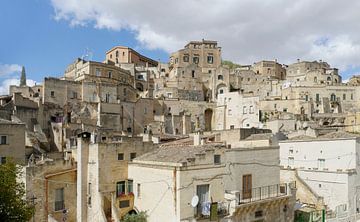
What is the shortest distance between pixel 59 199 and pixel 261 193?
13.8 metres

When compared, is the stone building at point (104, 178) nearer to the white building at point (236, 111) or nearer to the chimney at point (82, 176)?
the chimney at point (82, 176)

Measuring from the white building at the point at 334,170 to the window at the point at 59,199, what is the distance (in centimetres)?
1807

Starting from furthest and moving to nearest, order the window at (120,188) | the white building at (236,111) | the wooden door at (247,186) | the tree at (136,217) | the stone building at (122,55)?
the stone building at (122,55), the white building at (236,111), the window at (120,188), the wooden door at (247,186), the tree at (136,217)

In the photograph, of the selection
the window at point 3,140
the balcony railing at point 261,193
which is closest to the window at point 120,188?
the balcony railing at point 261,193

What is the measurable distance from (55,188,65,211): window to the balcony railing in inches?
483

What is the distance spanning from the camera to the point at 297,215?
27.5m

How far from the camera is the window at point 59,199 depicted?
87.1 feet

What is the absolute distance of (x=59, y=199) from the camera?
87.8ft

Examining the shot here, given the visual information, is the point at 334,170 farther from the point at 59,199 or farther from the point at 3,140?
the point at 3,140

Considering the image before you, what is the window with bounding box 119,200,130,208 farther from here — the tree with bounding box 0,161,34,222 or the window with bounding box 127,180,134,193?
the tree with bounding box 0,161,34,222

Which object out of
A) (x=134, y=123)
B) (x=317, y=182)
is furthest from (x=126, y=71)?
(x=317, y=182)

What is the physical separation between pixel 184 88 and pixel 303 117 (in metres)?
24.0

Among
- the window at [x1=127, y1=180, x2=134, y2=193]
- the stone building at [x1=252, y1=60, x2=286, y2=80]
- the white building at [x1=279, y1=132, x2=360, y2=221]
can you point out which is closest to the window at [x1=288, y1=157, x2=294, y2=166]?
the white building at [x1=279, y1=132, x2=360, y2=221]

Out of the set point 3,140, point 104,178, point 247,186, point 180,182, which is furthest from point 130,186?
point 3,140
